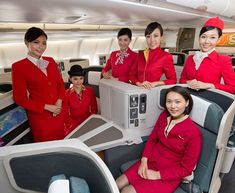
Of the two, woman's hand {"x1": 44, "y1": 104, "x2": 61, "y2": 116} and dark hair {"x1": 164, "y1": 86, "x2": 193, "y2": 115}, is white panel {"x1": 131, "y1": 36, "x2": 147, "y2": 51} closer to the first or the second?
woman's hand {"x1": 44, "y1": 104, "x2": 61, "y2": 116}

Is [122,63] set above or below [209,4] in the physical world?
below

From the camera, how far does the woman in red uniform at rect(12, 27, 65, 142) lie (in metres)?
2.03

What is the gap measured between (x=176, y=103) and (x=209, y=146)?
0.43 meters

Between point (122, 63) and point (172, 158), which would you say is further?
point (122, 63)

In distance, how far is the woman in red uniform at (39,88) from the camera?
6.67 ft

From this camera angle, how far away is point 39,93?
7.17 feet

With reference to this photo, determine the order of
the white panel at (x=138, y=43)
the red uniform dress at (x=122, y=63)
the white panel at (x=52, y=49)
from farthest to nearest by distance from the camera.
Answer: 1. the white panel at (x=138, y=43)
2. the white panel at (x=52, y=49)
3. the red uniform dress at (x=122, y=63)

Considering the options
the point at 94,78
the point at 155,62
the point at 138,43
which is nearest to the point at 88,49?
the point at 138,43

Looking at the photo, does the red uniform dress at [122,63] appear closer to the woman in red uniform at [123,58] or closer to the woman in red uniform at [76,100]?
the woman in red uniform at [123,58]

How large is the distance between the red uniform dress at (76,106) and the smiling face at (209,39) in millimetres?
1475

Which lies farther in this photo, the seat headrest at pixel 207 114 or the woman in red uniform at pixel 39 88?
the woman in red uniform at pixel 39 88

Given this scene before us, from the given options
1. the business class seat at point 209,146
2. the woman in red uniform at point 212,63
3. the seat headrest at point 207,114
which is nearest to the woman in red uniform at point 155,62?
the woman in red uniform at point 212,63

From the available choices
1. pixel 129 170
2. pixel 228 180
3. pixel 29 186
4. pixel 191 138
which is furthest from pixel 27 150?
pixel 228 180

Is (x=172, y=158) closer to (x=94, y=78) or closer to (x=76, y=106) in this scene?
(x=76, y=106)
